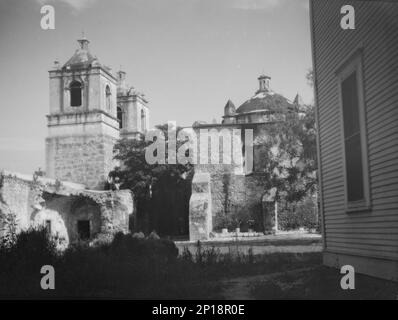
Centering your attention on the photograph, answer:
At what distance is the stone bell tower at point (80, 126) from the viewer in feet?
116

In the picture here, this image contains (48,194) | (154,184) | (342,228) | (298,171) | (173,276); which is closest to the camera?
(173,276)

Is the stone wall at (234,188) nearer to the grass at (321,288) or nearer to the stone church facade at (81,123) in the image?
the stone church facade at (81,123)

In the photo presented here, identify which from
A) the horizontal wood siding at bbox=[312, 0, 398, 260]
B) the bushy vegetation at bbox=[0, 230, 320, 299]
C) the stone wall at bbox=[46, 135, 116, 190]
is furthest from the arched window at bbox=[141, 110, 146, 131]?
the horizontal wood siding at bbox=[312, 0, 398, 260]

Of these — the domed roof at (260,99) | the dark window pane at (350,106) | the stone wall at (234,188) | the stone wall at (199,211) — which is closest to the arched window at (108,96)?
the stone wall at (234,188)

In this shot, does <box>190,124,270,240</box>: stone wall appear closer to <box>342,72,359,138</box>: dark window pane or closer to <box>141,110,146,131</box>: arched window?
<box>141,110,146,131</box>: arched window

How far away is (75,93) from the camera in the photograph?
37.1 m

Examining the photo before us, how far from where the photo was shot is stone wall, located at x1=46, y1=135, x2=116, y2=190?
116 feet

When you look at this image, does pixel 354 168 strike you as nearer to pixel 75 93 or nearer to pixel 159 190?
pixel 159 190

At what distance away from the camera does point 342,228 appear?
10.1m

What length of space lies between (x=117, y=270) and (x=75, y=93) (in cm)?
2981

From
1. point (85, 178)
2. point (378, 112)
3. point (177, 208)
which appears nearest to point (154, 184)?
point (177, 208)
